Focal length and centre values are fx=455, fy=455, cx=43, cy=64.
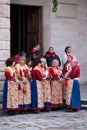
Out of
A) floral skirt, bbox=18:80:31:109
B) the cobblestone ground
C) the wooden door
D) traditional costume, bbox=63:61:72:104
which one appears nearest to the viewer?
the cobblestone ground

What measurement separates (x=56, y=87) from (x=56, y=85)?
0.19ft

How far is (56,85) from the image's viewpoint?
44.3 feet

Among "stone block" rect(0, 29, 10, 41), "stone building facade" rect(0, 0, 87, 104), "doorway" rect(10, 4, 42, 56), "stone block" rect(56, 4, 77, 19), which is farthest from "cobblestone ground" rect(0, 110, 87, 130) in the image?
"stone block" rect(56, 4, 77, 19)

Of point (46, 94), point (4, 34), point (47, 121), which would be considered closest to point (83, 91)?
point (46, 94)

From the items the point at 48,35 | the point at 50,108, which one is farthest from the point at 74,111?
the point at 48,35

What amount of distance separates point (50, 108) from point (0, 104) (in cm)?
164

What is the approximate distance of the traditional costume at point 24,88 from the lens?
42.0 feet

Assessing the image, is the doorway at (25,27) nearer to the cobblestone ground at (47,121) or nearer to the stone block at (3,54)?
the stone block at (3,54)

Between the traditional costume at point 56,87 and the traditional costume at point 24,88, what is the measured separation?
84 cm

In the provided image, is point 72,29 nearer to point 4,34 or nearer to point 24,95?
point 4,34

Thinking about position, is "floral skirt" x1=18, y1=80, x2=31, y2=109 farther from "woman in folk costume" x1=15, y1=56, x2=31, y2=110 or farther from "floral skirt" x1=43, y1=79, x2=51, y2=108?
"floral skirt" x1=43, y1=79, x2=51, y2=108

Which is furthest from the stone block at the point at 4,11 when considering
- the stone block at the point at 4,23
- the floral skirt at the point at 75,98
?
the floral skirt at the point at 75,98

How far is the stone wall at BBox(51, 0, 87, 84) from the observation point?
60.0 feet

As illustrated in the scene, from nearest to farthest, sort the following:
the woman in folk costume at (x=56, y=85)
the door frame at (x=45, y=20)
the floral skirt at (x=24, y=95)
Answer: the floral skirt at (x=24, y=95) < the woman in folk costume at (x=56, y=85) < the door frame at (x=45, y=20)
